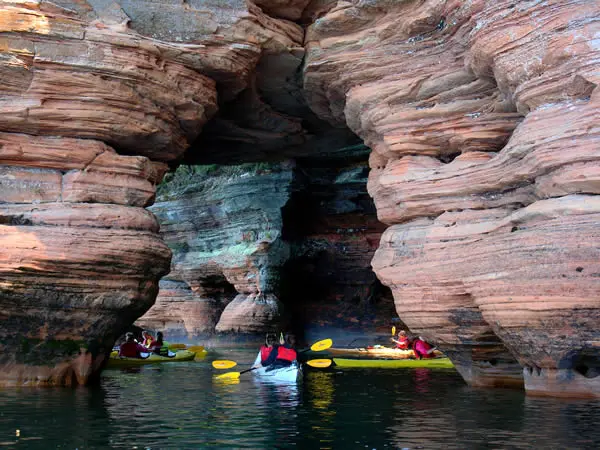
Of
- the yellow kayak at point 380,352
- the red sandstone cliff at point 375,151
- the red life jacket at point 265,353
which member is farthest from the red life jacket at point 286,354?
the yellow kayak at point 380,352

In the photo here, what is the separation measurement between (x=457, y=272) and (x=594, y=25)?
406cm

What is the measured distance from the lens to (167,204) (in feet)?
92.6

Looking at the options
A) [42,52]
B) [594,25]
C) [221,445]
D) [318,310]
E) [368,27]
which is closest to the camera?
[221,445]

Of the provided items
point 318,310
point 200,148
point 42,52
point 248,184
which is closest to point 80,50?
point 42,52

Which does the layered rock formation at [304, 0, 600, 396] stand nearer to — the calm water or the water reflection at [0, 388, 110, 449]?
the calm water

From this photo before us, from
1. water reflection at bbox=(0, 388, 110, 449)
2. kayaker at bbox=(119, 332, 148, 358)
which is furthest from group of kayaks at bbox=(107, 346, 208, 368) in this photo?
water reflection at bbox=(0, 388, 110, 449)

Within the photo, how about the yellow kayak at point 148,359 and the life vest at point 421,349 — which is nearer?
the yellow kayak at point 148,359

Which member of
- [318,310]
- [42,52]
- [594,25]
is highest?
[42,52]

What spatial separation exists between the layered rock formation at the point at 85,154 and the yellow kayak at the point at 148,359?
4.14 metres

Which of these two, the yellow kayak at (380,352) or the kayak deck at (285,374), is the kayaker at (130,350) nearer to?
the kayak deck at (285,374)

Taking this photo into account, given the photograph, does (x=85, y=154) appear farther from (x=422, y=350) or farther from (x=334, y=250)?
(x=334, y=250)

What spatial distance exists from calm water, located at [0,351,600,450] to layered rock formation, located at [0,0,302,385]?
3.87ft

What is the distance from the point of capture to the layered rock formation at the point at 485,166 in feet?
32.4

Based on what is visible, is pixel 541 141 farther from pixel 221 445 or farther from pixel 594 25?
pixel 221 445
